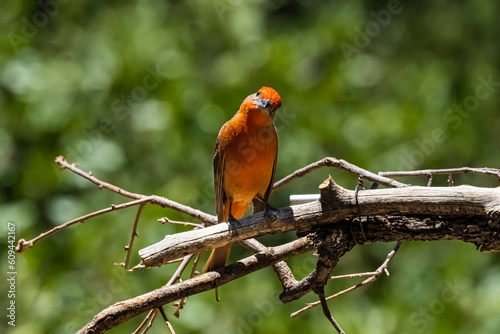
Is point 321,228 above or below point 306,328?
above

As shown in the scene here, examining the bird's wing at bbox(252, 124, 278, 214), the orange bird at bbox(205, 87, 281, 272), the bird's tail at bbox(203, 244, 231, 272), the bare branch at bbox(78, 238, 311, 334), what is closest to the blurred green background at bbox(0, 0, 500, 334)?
the bird's wing at bbox(252, 124, 278, 214)

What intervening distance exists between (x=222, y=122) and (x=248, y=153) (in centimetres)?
167

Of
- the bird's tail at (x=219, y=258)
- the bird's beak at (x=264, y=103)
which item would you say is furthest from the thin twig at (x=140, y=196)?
the bird's beak at (x=264, y=103)

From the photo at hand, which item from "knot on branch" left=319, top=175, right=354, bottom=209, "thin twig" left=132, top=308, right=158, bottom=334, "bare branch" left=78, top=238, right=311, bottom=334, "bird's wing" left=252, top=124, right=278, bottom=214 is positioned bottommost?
"thin twig" left=132, top=308, right=158, bottom=334

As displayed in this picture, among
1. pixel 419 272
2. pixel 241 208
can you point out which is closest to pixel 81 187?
pixel 241 208

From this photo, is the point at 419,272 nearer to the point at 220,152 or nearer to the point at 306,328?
the point at 306,328

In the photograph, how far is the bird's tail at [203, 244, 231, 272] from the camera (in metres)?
3.09

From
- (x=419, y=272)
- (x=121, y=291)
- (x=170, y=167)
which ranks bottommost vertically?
(x=419, y=272)

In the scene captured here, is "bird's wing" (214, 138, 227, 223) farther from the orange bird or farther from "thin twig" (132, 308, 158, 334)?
"thin twig" (132, 308, 158, 334)

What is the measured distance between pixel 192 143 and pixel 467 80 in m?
2.38

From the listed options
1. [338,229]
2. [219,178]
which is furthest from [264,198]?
[338,229]

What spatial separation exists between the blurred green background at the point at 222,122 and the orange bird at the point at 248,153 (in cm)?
110

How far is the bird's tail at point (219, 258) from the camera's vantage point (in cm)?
309

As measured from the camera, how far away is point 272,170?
3.63 metres
